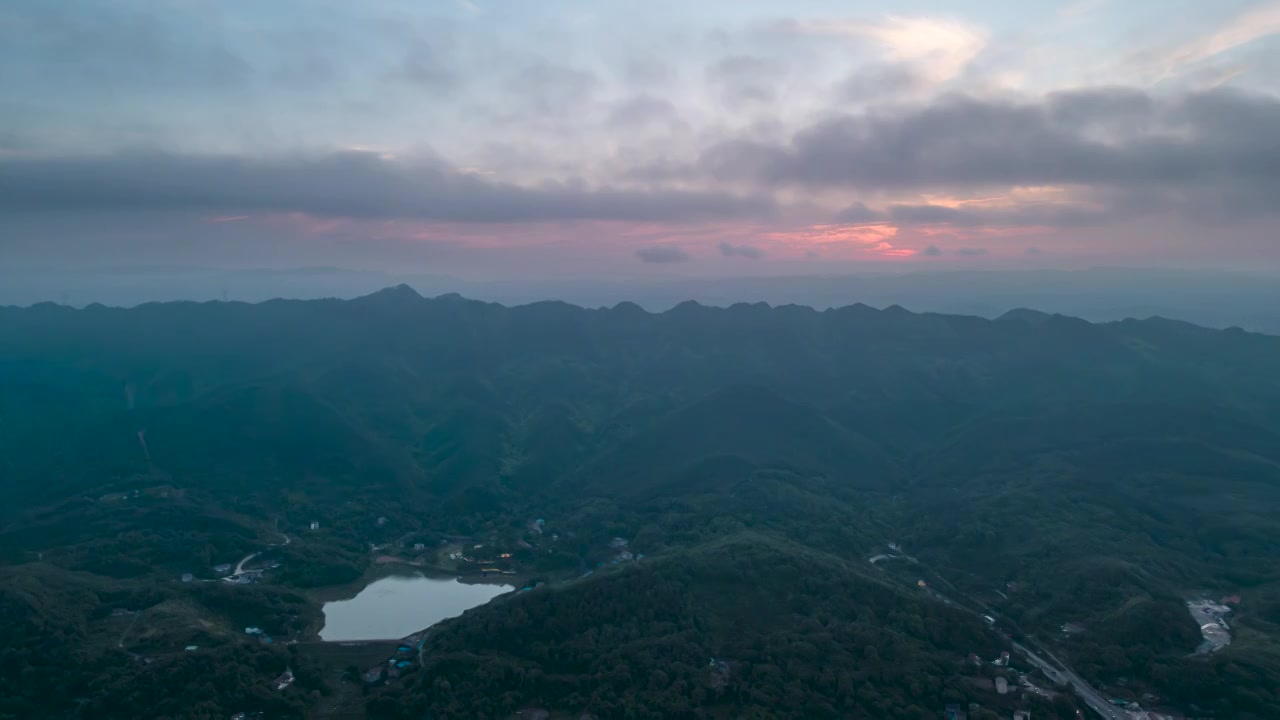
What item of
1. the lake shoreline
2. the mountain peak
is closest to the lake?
the lake shoreline

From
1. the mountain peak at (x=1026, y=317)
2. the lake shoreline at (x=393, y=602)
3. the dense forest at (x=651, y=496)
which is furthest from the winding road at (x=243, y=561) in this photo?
the mountain peak at (x=1026, y=317)

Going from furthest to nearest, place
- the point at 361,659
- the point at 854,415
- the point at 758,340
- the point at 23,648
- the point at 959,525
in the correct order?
1. the point at 758,340
2. the point at 854,415
3. the point at 959,525
4. the point at 361,659
5. the point at 23,648

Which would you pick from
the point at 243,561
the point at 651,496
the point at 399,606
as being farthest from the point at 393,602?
the point at 651,496

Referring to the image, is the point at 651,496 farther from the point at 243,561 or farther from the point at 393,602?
the point at 243,561

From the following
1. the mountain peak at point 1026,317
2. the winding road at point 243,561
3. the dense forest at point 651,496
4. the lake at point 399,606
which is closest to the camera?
the dense forest at point 651,496

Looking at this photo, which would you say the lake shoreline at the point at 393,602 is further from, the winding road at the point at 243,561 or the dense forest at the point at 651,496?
the winding road at the point at 243,561

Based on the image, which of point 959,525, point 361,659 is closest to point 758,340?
point 959,525

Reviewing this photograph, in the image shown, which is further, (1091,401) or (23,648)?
(1091,401)

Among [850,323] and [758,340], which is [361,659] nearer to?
[758,340]

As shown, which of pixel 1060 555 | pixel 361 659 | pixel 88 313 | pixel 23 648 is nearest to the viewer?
pixel 23 648
